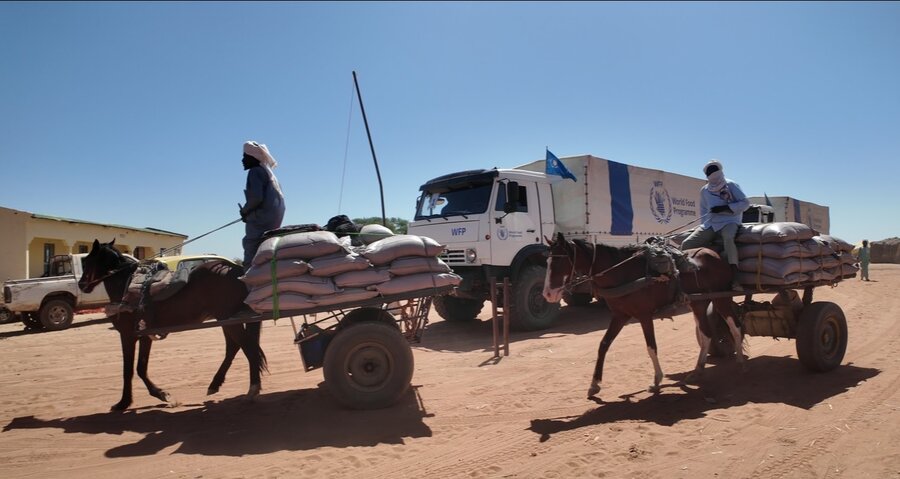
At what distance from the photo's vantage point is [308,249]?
16.7ft

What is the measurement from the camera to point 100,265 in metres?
5.77

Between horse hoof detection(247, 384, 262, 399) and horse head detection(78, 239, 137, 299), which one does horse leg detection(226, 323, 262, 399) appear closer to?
horse hoof detection(247, 384, 262, 399)

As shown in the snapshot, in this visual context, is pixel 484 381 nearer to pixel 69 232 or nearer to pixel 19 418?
pixel 19 418

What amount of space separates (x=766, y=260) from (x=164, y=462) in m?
7.01

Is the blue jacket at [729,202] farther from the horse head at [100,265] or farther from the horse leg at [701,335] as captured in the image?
the horse head at [100,265]

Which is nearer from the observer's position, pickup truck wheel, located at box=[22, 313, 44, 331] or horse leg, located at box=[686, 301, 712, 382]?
horse leg, located at box=[686, 301, 712, 382]

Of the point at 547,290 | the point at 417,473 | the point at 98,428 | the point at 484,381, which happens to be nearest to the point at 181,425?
the point at 98,428

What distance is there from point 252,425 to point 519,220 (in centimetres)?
668

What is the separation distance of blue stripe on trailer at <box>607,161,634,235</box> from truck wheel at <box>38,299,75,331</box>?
50.6 feet

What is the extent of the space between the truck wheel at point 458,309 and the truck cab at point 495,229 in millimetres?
1636

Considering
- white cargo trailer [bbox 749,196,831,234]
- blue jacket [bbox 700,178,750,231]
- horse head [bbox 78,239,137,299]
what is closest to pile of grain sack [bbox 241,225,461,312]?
horse head [bbox 78,239,137,299]

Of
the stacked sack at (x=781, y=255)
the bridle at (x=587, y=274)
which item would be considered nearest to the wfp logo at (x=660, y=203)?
the stacked sack at (x=781, y=255)

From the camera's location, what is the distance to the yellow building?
2041cm

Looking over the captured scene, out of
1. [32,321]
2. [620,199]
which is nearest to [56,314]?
[32,321]
